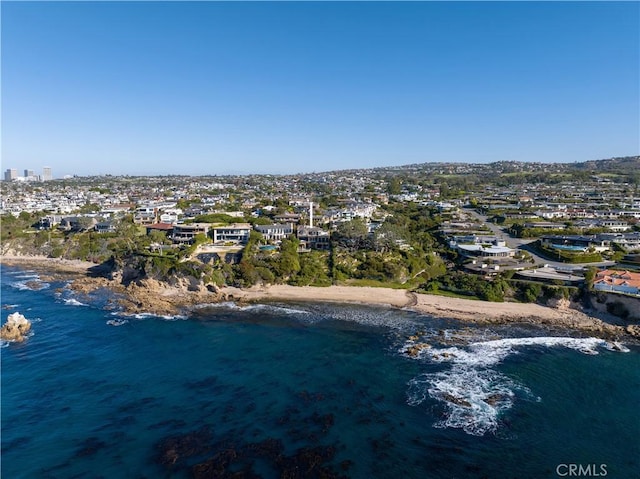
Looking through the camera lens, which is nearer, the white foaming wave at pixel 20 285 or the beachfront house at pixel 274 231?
the white foaming wave at pixel 20 285

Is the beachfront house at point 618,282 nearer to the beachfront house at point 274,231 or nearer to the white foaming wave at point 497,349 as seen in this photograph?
the white foaming wave at point 497,349

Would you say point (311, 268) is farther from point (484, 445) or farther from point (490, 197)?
point (490, 197)

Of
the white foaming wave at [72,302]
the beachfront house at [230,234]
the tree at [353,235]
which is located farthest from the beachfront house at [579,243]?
the white foaming wave at [72,302]

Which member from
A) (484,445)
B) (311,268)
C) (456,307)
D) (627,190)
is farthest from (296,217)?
(627,190)

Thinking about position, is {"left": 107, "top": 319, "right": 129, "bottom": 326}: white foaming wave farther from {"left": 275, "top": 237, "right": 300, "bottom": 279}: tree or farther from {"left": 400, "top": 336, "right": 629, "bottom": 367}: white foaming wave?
{"left": 400, "top": 336, "right": 629, "bottom": 367}: white foaming wave

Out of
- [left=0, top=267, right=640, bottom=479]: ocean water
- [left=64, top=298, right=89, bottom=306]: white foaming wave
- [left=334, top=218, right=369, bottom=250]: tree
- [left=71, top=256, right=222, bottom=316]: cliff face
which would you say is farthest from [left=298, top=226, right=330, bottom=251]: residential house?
[left=64, top=298, right=89, bottom=306]: white foaming wave

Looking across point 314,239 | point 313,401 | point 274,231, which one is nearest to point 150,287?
point 274,231
